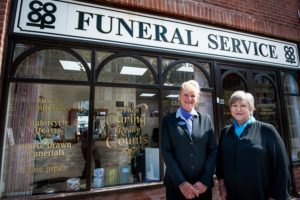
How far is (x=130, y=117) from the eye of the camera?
3650mm

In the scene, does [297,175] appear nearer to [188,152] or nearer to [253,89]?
[253,89]

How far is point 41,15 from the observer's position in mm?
3158

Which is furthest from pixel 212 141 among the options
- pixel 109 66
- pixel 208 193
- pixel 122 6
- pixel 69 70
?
pixel 122 6

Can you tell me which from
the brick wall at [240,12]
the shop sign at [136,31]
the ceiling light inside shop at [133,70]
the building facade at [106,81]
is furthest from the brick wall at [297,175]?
the ceiling light inside shop at [133,70]

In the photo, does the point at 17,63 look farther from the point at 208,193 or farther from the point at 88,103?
the point at 208,193

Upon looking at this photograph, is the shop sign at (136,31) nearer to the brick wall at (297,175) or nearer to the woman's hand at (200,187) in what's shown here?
the brick wall at (297,175)

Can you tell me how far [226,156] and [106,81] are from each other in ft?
6.87

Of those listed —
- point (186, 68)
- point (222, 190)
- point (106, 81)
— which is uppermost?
point (186, 68)

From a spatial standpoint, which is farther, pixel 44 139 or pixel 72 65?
pixel 72 65

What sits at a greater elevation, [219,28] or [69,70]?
[219,28]

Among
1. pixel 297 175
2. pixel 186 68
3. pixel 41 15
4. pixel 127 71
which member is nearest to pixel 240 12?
pixel 186 68

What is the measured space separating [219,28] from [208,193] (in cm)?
329

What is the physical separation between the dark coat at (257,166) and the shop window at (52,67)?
7.64 ft

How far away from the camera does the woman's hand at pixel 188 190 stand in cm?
195
